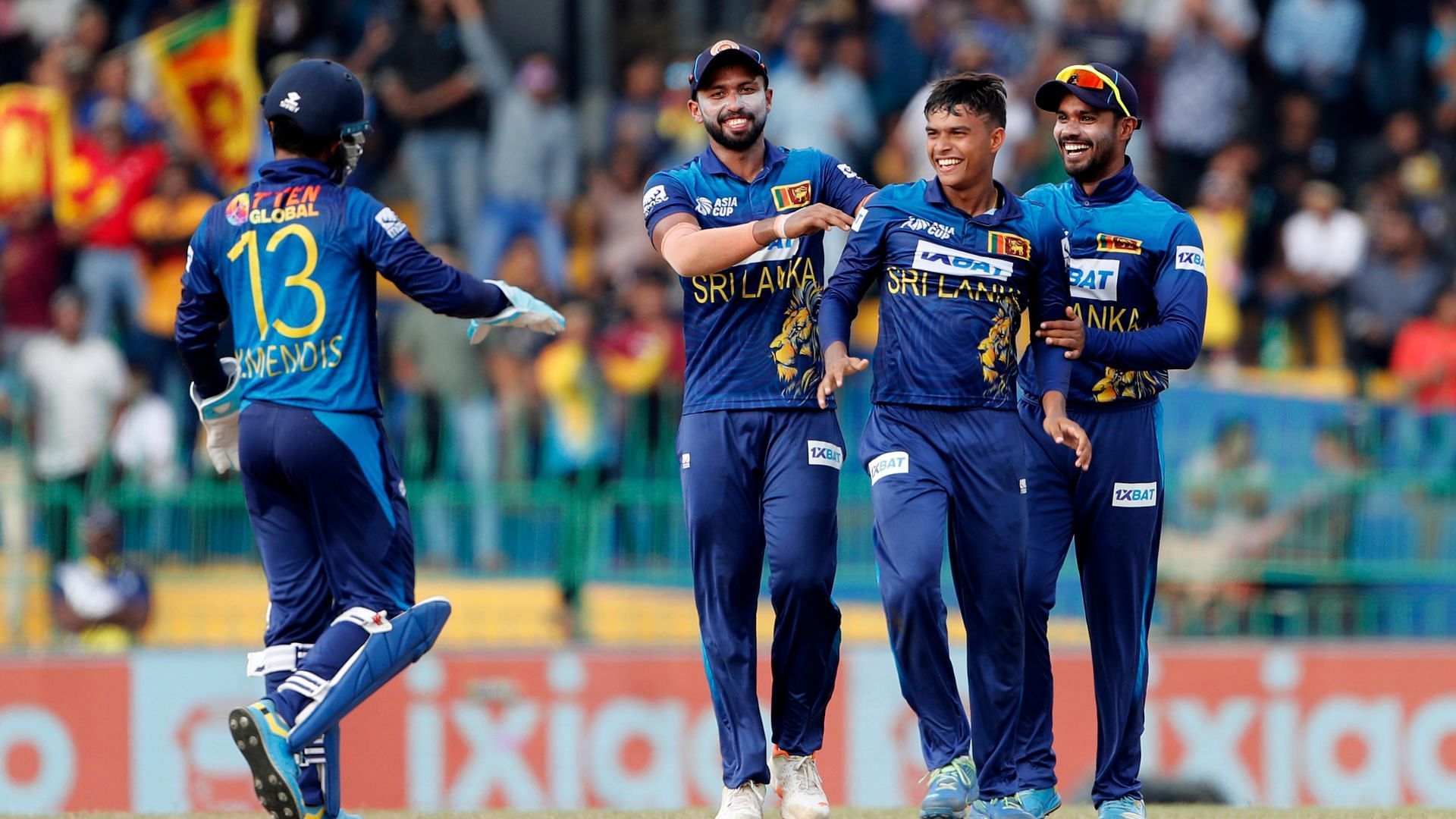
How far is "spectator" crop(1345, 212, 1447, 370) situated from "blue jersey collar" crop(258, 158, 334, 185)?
10225 mm

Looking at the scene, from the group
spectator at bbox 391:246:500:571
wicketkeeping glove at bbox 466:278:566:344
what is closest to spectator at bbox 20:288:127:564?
spectator at bbox 391:246:500:571

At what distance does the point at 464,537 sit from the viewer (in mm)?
13609

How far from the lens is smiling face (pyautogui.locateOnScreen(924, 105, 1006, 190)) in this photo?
7488 mm

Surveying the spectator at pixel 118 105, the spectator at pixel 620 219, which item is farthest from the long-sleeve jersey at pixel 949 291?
the spectator at pixel 118 105

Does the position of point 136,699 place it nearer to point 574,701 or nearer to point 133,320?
point 574,701

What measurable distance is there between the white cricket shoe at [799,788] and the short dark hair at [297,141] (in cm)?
279

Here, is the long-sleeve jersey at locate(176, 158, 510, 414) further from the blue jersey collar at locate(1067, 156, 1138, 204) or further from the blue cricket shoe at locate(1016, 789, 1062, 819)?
the blue cricket shoe at locate(1016, 789, 1062, 819)

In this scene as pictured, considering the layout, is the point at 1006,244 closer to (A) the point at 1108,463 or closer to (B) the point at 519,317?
(A) the point at 1108,463

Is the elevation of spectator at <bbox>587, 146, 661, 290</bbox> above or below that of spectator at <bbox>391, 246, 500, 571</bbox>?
above

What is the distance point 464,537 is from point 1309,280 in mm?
7227

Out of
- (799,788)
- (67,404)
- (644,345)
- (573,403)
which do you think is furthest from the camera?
(644,345)

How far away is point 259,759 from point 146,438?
795 cm

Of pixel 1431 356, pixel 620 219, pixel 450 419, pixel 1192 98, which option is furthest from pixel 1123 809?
pixel 1192 98

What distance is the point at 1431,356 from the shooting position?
15219 millimetres
